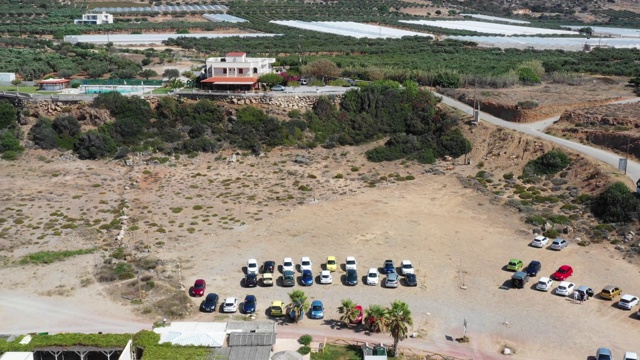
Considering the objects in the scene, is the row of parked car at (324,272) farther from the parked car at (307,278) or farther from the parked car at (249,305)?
the parked car at (249,305)

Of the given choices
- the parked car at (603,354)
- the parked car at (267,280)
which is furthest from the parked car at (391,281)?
the parked car at (603,354)

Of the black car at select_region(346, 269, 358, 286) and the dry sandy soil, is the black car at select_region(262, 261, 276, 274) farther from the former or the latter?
the black car at select_region(346, 269, 358, 286)

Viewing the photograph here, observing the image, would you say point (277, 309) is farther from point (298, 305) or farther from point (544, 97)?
point (544, 97)

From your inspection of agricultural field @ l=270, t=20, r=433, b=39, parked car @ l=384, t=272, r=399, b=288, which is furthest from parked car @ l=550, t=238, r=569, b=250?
agricultural field @ l=270, t=20, r=433, b=39

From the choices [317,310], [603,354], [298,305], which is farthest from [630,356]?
[298,305]

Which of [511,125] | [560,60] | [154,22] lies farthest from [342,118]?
[154,22]
